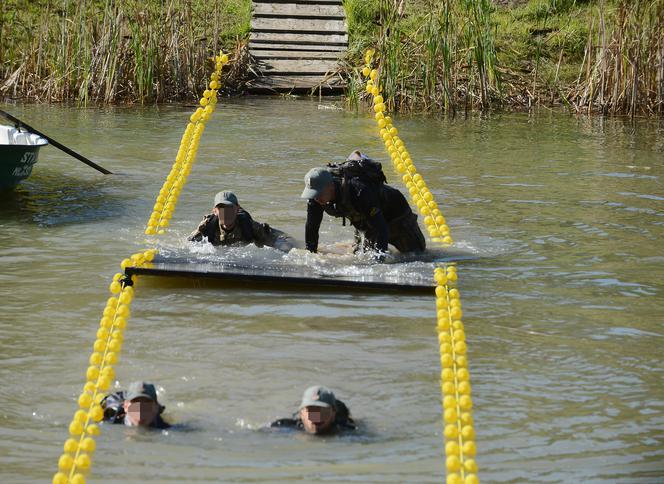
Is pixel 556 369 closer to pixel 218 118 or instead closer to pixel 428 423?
pixel 428 423

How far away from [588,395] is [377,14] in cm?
1669

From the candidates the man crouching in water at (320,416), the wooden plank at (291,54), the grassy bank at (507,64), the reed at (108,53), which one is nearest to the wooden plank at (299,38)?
the wooden plank at (291,54)

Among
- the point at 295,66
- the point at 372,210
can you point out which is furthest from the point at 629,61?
the point at 372,210

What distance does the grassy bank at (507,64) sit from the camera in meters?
Result: 16.4

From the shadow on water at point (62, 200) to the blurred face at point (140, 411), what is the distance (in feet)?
17.4

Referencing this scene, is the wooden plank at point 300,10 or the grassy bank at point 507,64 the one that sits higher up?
the wooden plank at point 300,10

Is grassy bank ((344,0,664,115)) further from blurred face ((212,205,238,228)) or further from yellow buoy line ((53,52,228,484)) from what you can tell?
blurred face ((212,205,238,228))

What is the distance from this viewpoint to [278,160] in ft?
47.1

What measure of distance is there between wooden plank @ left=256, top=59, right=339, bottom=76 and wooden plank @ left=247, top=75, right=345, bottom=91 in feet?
0.53

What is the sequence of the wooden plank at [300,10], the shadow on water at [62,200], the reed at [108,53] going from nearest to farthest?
the shadow on water at [62,200], the reed at [108,53], the wooden plank at [300,10]

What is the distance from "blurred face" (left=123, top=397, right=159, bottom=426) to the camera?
5.83m

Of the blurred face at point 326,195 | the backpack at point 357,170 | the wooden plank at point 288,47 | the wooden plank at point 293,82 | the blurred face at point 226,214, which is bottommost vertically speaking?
the blurred face at point 226,214

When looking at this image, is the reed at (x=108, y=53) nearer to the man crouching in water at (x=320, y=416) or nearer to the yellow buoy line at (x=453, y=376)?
the yellow buoy line at (x=453, y=376)

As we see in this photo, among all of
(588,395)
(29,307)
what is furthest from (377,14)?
(588,395)
